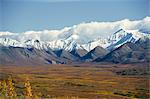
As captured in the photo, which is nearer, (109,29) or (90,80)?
(109,29)

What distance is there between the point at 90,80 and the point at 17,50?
5199 cm

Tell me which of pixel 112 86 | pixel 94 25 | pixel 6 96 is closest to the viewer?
pixel 6 96

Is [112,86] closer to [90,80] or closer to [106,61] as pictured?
A: [90,80]

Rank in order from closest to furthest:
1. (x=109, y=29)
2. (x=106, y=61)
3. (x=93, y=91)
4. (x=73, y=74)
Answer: (x=109, y=29) → (x=93, y=91) → (x=73, y=74) → (x=106, y=61)

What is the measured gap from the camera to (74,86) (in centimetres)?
3033

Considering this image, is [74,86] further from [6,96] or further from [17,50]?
[17,50]

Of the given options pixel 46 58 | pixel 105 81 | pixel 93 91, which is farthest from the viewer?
pixel 46 58

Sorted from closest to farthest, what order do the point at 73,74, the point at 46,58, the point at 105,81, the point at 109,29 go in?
the point at 109,29 → the point at 105,81 → the point at 73,74 → the point at 46,58

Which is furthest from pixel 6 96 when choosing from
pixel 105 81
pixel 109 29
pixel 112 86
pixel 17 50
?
pixel 17 50

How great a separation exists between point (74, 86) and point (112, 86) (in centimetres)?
326

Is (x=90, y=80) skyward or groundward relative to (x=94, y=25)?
groundward

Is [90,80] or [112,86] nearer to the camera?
[112,86]

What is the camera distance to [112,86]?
102ft

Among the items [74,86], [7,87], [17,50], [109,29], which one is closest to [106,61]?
[17,50]
